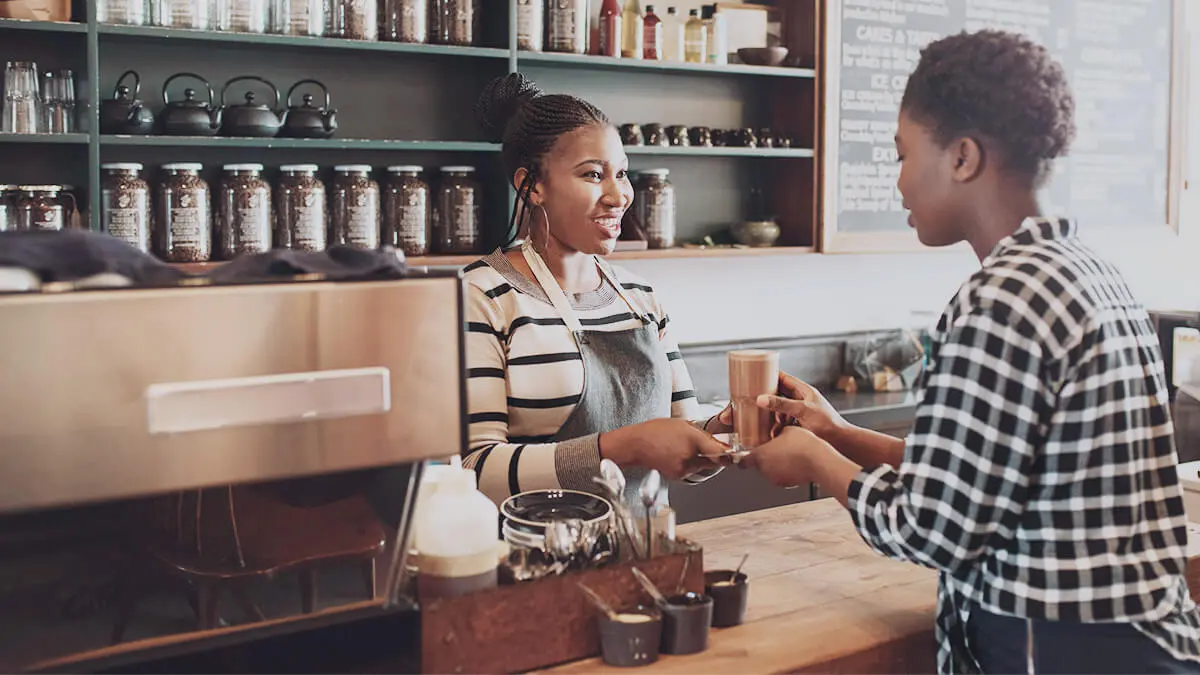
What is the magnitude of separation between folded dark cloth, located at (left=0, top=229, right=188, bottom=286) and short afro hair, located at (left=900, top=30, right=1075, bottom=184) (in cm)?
89

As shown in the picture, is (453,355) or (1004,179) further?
(1004,179)

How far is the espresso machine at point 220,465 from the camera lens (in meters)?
1.03

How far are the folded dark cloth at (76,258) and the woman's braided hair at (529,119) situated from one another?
132 centimetres

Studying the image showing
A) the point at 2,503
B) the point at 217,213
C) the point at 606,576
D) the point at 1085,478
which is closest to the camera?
the point at 2,503

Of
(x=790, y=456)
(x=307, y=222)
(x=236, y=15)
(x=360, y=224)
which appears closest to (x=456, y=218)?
(x=360, y=224)

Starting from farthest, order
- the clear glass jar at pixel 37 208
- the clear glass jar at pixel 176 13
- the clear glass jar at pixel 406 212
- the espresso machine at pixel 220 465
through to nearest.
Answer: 1. the clear glass jar at pixel 406 212
2. the clear glass jar at pixel 176 13
3. the clear glass jar at pixel 37 208
4. the espresso machine at pixel 220 465

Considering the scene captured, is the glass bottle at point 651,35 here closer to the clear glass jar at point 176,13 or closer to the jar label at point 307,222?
the jar label at point 307,222

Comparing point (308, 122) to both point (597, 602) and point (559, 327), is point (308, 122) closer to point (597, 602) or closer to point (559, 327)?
point (559, 327)

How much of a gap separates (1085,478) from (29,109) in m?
2.31

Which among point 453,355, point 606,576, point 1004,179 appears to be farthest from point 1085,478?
point 453,355

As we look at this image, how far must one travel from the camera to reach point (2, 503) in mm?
1012

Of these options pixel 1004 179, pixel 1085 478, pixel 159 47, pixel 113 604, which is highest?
pixel 159 47

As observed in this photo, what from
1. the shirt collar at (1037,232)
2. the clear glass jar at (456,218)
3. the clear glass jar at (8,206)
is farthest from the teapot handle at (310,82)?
the shirt collar at (1037,232)

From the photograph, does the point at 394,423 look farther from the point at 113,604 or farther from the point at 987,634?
the point at 987,634
